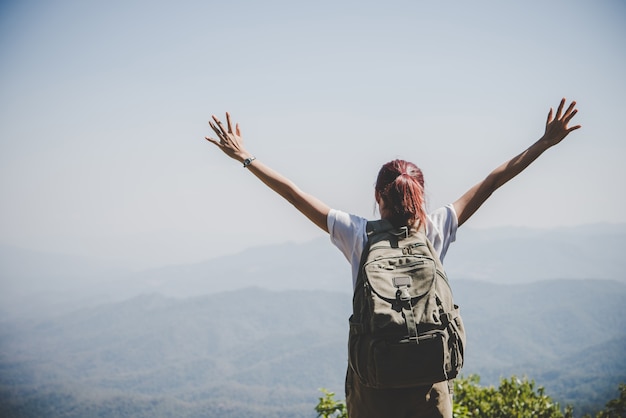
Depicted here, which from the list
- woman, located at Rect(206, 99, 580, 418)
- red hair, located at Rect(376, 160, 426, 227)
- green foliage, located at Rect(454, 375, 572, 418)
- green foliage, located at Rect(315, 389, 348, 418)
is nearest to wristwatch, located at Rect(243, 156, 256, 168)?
woman, located at Rect(206, 99, 580, 418)

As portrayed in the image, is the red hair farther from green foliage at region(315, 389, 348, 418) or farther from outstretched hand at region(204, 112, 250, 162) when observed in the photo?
green foliage at region(315, 389, 348, 418)

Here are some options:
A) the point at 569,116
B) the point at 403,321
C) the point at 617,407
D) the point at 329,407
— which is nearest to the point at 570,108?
the point at 569,116

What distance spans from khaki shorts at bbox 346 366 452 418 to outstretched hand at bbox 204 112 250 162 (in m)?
1.44

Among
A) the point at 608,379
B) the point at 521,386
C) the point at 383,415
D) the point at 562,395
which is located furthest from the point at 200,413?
the point at 383,415

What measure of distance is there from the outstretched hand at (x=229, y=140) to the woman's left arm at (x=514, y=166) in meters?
1.26

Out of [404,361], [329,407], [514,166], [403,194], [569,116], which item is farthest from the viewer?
[329,407]

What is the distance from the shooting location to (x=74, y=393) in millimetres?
162750

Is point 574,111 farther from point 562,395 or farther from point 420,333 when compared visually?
point 562,395

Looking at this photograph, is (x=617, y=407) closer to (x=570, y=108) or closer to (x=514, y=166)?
(x=570, y=108)

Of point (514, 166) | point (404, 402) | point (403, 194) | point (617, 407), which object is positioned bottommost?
point (617, 407)

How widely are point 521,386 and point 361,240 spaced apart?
13.5 metres

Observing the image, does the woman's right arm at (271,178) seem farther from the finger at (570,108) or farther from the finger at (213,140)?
the finger at (570,108)

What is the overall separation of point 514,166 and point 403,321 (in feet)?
3.77

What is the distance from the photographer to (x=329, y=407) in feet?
22.2
